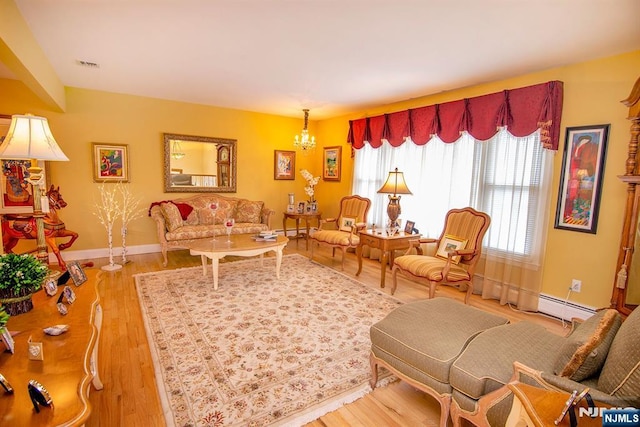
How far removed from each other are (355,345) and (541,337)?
4.37 ft

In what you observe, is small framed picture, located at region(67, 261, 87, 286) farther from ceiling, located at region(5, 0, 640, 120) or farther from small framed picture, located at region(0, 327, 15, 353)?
ceiling, located at region(5, 0, 640, 120)

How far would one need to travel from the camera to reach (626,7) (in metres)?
2.09

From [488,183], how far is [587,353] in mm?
2895

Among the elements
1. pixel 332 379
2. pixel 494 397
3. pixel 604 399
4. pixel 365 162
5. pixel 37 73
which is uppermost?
pixel 37 73

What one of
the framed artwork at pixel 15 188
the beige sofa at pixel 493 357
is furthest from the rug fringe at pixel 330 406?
the framed artwork at pixel 15 188

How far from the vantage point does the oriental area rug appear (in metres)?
1.93

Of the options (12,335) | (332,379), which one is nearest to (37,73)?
(12,335)

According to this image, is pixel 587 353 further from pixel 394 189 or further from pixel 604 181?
pixel 394 189

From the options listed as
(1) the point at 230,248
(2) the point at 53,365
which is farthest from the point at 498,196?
(2) the point at 53,365

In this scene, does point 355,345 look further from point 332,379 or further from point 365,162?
point 365,162

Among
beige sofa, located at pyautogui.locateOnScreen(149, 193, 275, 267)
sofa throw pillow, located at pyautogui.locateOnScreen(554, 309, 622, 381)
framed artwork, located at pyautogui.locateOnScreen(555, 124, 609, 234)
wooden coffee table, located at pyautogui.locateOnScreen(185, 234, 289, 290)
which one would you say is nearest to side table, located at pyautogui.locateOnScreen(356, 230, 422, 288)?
wooden coffee table, located at pyautogui.locateOnScreen(185, 234, 289, 290)

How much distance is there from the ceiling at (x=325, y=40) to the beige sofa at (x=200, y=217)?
6.21 ft

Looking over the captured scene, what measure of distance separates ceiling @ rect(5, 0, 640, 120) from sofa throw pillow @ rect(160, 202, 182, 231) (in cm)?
180

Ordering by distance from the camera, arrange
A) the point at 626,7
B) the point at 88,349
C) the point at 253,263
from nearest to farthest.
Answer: the point at 88,349
the point at 626,7
the point at 253,263
